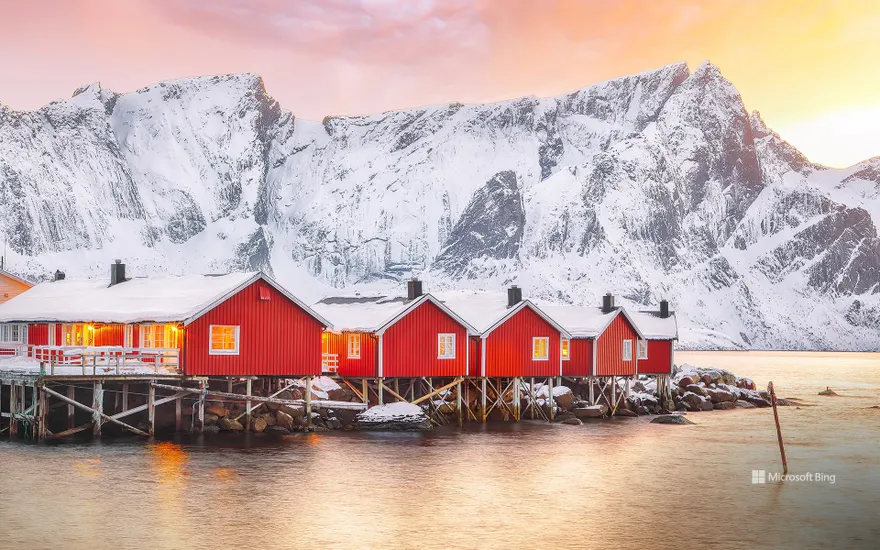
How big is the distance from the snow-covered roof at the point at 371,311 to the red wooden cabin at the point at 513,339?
1757 millimetres

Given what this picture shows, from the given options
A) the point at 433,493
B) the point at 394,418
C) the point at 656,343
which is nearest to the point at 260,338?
the point at 394,418

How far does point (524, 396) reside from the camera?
72.4m

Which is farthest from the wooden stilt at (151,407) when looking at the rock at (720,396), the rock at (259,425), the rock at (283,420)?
the rock at (720,396)

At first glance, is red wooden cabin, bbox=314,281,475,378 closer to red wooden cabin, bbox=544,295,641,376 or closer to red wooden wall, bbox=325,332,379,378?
red wooden wall, bbox=325,332,379,378

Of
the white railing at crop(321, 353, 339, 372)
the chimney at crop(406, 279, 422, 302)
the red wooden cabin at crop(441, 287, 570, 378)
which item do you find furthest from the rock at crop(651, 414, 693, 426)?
the white railing at crop(321, 353, 339, 372)

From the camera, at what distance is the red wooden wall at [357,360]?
61.3 meters

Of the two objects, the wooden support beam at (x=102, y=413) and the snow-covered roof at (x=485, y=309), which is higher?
the snow-covered roof at (x=485, y=309)

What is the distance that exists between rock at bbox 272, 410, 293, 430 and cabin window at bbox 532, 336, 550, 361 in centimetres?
1809

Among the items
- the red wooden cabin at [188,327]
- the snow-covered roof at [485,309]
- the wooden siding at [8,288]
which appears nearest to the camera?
the red wooden cabin at [188,327]

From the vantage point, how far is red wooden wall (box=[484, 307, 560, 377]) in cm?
6675

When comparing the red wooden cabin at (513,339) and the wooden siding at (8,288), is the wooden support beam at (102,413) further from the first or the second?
the wooden siding at (8,288)

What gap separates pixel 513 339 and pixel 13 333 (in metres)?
29.4

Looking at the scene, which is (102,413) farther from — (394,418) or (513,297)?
(513,297)

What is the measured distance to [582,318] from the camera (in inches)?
2972
